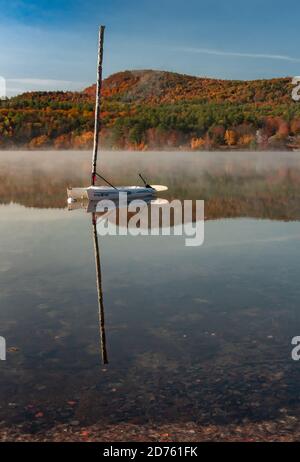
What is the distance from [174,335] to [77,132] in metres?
141

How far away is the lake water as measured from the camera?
324 inches

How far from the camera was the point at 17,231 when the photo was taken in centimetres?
2195

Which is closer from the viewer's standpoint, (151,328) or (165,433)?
(165,433)

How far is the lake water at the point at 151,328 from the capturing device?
8.22 meters

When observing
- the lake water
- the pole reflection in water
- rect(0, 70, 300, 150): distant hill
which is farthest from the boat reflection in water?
rect(0, 70, 300, 150): distant hill

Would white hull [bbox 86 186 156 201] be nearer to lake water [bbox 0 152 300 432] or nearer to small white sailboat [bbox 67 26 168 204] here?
small white sailboat [bbox 67 26 168 204]

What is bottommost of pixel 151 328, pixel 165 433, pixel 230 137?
pixel 165 433

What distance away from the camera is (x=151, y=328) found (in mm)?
11141

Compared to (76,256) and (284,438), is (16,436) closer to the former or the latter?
(284,438)

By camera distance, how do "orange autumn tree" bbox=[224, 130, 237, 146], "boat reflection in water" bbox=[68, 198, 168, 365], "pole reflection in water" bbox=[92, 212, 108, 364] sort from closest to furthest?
"pole reflection in water" bbox=[92, 212, 108, 364]
"boat reflection in water" bbox=[68, 198, 168, 365]
"orange autumn tree" bbox=[224, 130, 237, 146]

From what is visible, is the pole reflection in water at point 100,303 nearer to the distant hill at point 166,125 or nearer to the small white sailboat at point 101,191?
the small white sailboat at point 101,191

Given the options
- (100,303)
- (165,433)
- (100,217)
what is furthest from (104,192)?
(165,433)

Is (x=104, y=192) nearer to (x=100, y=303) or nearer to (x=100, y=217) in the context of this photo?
(x=100, y=217)

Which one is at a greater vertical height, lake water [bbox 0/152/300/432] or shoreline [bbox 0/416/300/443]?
lake water [bbox 0/152/300/432]
